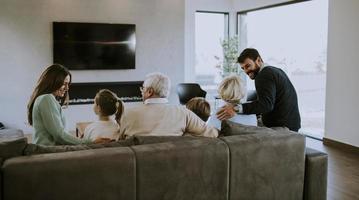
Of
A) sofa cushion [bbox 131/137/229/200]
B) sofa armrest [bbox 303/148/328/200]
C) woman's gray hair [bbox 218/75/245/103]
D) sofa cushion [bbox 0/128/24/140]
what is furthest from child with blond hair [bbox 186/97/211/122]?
sofa cushion [bbox 0/128/24/140]

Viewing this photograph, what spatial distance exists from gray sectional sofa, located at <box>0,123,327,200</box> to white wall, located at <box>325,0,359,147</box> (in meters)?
Result: 3.11

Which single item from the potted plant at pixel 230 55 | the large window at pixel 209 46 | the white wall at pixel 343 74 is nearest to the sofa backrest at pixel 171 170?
the white wall at pixel 343 74

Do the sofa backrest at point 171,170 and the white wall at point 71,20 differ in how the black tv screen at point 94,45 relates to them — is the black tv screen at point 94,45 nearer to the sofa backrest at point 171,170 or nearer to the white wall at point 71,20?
the white wall at point 71,20

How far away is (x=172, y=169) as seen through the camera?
2.32 meters

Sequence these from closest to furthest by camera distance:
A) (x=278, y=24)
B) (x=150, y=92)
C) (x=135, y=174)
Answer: (x=135, y=174) → (x=150, y=92) → (x=278, y=24)

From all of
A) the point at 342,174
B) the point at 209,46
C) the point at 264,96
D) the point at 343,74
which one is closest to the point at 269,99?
the point at 264,96

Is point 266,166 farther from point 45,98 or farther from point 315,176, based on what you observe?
point 45,98

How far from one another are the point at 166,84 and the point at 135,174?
88cm

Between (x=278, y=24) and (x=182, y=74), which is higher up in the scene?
(x=278, y=24)

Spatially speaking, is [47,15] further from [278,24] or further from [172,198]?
[172,198]

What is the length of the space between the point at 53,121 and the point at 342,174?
3.23m

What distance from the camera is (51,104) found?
9.45ft

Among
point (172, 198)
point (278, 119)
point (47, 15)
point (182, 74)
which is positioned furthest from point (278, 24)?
point (172, 198)

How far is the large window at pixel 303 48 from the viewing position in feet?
21.7
